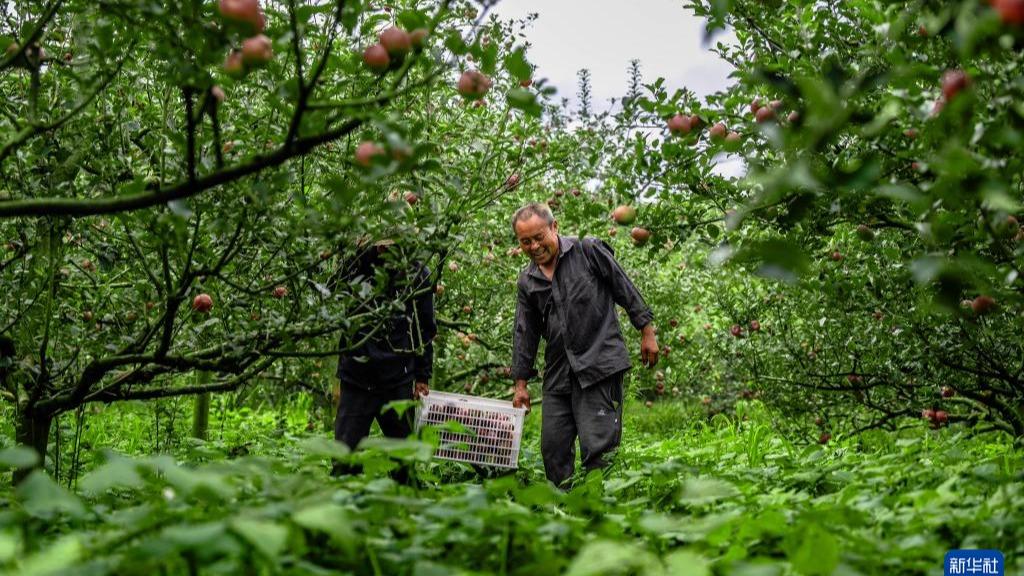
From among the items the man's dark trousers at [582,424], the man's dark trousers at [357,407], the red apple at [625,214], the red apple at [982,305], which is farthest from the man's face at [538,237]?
the red apple at [982,305]

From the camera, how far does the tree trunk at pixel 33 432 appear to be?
299 cm

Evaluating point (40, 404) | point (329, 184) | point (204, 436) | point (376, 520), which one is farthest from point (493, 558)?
point (204, 436)

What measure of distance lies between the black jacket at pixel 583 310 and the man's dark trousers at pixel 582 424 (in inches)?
3.0

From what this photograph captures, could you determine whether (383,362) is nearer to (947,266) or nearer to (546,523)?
(546,523)

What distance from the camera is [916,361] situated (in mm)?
4285

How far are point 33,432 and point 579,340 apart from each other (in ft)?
7.34

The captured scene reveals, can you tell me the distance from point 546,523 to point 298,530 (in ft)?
1.61

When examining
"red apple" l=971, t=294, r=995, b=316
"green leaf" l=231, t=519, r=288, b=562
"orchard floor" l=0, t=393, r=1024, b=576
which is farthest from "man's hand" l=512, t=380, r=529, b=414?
"green leaf" l=231, t=519, r=288, b=562

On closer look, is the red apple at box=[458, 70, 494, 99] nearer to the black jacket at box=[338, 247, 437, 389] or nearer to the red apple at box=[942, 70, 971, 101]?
the red apple at box=[942, 70, 971, 101]

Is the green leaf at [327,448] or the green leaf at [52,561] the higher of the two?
the green leaf at [327,448]

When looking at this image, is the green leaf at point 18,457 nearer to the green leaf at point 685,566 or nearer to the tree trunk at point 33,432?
the green leaf at point 685,566

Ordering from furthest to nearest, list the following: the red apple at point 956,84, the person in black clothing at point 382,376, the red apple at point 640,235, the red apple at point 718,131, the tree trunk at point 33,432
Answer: the person in black clothing at point 382,376
the red apple at point 640,235
the tree trunk at point 33,432
the red apple at point 718,131
the red apple at point 956,84

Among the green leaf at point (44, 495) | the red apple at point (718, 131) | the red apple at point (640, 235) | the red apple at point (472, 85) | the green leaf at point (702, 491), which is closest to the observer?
the green leaf at point (44, 495)

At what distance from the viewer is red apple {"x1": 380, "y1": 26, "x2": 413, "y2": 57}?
5.61 ft
